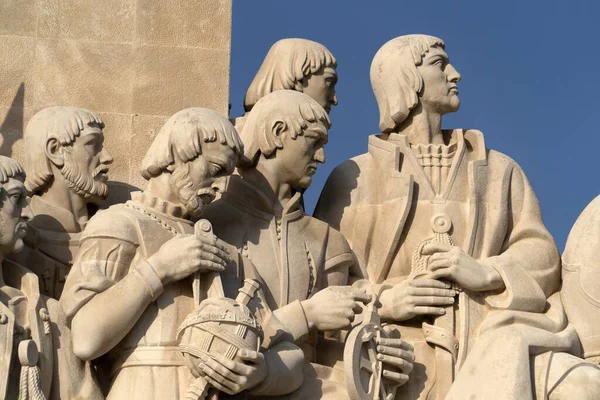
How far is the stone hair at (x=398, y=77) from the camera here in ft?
44.9

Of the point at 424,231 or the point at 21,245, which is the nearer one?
the point at 21,245

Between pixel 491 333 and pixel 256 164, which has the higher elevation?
pixel 256 164

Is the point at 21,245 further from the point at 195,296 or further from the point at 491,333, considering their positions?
the point at 491,333

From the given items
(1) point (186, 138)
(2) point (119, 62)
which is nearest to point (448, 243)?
(1) point (186, 138)

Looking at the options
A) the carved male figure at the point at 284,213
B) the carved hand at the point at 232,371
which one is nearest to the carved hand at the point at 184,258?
the carved hand at the point at 232,371

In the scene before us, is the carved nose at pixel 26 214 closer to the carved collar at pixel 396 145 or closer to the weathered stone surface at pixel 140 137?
the weathered stone surface at pixel 140 137

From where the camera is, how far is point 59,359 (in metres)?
12.2

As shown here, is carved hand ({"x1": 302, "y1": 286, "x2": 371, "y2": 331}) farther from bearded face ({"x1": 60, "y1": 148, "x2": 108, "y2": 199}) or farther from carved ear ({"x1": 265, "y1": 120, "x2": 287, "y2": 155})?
bearded face ({"x1": 60, "y1": 148, "x2": 108, "y2": 199})

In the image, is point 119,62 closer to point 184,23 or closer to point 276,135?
point 184,23

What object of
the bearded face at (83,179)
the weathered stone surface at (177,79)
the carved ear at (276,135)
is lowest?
the bearded face at (83,179)

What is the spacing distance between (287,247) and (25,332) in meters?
1.66

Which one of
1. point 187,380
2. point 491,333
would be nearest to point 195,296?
point 187,380

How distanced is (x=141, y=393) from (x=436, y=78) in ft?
9.28

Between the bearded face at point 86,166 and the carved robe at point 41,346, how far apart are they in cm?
67
